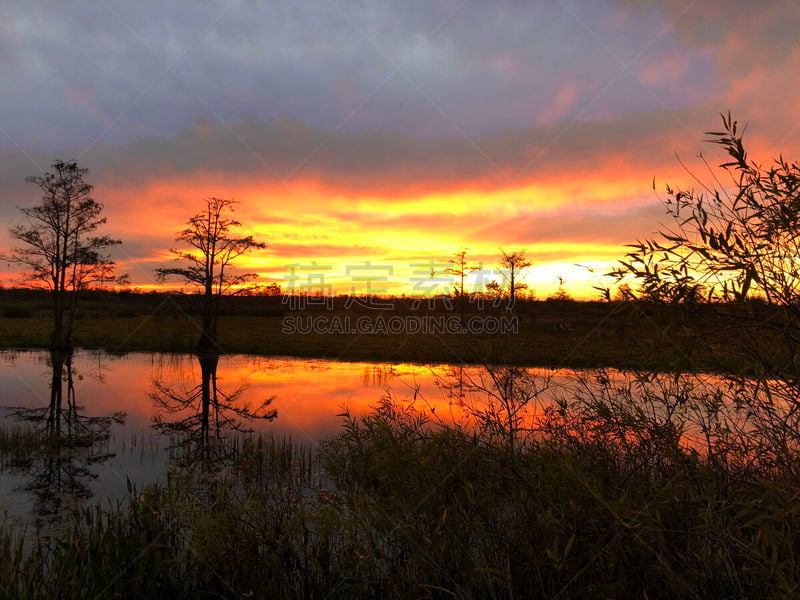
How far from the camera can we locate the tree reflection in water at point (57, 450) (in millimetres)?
10922

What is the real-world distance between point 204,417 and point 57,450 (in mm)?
5660

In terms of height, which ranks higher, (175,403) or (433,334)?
(433,334)

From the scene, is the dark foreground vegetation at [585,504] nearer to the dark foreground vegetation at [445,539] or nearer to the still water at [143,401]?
the dark foreground vegetation at [445,539]

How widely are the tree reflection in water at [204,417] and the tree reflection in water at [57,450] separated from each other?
1942 millimetres

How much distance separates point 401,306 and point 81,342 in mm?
34136

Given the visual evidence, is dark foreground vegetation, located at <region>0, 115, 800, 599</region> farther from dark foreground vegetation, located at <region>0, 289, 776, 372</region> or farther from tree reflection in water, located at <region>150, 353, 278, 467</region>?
tree reflection in water, located at <region>150, 353, 278, 467</region>

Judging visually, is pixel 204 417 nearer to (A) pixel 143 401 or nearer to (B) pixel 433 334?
(A) pixel 143 401

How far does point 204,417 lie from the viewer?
19.7m

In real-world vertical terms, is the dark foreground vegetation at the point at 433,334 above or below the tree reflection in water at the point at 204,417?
above

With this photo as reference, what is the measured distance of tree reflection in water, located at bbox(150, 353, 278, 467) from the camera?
14.8m

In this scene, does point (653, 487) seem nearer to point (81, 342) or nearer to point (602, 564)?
point (602, 564)

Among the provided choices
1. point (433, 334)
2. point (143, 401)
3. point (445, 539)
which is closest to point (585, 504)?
point (445, 539)

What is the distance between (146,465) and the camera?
514 inches

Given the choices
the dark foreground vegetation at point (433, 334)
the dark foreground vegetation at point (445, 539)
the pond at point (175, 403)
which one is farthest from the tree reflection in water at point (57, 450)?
the dark foreground vegetation at point (433, 334)
